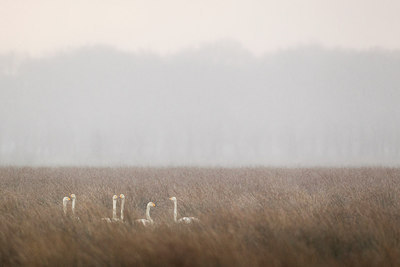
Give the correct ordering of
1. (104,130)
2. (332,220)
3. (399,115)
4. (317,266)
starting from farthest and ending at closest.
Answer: (399,115) < (104,130) < (332,220) < (317,266)

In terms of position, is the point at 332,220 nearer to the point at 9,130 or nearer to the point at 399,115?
the point at 9,130

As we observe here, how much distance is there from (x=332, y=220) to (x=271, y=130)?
74306 millimetres

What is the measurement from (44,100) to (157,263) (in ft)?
281

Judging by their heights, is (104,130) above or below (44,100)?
below

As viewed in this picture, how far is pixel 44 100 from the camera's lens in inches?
3223

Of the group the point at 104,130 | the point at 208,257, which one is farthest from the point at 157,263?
the point at 104,130

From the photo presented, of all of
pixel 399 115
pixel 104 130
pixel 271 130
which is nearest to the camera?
pixel 104 130

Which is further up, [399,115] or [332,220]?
[399,115]

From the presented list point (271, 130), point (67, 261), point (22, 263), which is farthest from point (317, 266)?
point (271, 130)

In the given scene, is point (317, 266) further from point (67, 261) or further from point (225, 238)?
point (67, 261)

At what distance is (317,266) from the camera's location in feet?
12.2

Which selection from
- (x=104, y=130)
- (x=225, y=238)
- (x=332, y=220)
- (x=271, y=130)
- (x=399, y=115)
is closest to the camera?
(x=225, y=238)

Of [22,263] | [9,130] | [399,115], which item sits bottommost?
[22,263]

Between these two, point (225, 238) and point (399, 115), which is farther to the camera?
point (399, 115)
